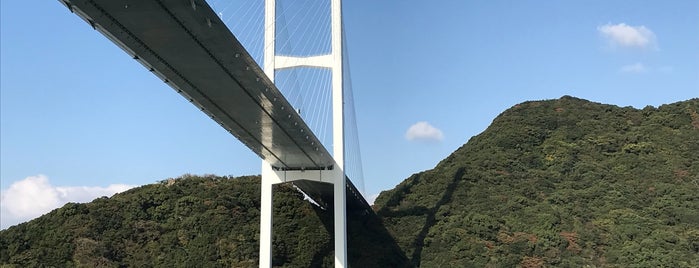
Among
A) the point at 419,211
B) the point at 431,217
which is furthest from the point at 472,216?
the point at 419,211

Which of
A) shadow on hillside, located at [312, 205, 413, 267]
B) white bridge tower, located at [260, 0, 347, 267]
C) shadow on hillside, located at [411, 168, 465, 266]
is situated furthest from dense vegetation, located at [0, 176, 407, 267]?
→ white bridge tower, located at [260, 0, 347, 267]

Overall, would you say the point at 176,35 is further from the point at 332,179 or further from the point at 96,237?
the point at 96,237

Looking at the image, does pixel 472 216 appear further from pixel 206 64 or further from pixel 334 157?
pixel 206 64

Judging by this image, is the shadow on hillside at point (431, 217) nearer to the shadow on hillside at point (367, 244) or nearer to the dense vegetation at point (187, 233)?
the shadow on hillside at point (367, 244)

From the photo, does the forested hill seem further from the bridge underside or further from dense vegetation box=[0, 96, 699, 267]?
the bridge underside

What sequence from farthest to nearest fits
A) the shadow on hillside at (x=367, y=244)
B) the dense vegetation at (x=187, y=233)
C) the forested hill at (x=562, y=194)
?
the shadow on hillside at (x=367, y=244) < the forested hill at (x=562, y=194) < the dense vegetation at (x=187, y=233)

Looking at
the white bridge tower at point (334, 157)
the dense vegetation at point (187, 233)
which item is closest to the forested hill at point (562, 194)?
the dense vegetation at point (187, 233)
